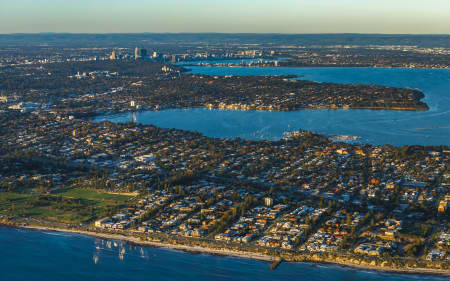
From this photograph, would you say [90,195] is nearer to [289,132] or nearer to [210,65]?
[289,132]

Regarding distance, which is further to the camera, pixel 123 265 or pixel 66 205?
pixel 66 205

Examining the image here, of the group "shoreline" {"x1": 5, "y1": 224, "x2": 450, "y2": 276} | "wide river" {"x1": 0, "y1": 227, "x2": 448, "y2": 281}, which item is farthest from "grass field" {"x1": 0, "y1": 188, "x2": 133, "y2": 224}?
"wide river" {"x1": 0, "y1": 227, "x2": 448, "y2": 281}

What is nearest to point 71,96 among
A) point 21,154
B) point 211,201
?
point 21,154

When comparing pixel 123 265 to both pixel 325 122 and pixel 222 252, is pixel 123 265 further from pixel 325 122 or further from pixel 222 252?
pixel 325 122

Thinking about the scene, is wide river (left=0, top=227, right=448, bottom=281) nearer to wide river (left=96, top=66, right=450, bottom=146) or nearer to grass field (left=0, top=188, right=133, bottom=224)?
grass field (left=0, top=188, right=133, bottom=224)

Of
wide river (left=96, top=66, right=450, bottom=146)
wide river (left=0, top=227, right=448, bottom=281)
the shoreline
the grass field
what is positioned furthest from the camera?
wide river (left=96, top=66, right=450, bottom=146)

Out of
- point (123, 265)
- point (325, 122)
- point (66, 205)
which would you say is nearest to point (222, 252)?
point (123, 265)
